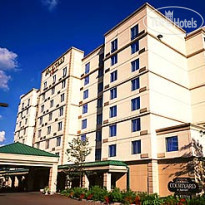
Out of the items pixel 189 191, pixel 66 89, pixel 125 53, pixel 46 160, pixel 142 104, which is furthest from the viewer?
pixel 66 89

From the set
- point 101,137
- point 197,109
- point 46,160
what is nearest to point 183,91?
point 197,109

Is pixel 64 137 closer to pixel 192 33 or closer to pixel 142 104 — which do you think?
pixel 142 104

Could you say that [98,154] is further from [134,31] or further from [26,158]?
[134,31]

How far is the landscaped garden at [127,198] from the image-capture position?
1741cm

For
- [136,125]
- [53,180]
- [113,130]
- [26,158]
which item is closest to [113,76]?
[113,130]

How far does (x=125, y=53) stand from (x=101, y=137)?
42.7 ft

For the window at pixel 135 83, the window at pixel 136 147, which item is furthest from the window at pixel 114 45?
the window at pixel 136 147

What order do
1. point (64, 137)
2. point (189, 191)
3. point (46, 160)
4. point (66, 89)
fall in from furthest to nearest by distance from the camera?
point (66, 89) < point (64, 137) < point (46, 160) < point (189, 191)

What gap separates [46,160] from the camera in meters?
33.0

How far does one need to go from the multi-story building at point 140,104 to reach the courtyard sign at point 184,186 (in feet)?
17.4

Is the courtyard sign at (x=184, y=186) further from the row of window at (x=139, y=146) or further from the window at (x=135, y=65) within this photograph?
the window at (x=135, y=65)

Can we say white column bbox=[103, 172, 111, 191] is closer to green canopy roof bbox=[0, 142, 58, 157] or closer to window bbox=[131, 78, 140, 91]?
green canopy roof bbox=[0, 142, 58, 157]

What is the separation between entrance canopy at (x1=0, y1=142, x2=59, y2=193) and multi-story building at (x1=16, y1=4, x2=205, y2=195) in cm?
348

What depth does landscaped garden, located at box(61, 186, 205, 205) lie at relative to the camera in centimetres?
1741
